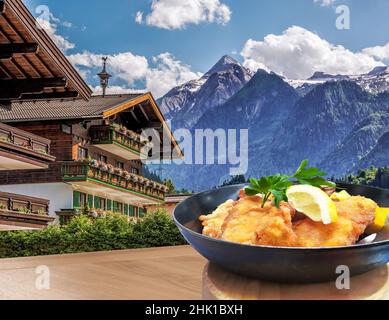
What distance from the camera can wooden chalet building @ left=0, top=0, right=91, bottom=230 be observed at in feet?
26.8

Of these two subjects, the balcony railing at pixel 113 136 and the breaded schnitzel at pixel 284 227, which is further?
the balcony railing at pixel 113 136

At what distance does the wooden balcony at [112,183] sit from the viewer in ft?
45.8

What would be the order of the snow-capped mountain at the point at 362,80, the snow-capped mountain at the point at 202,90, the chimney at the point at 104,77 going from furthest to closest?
1. the snow-capped mountain at the point at 362,80
2. the snow-capped mountain at the point at 202,90
3. the chimney at the point at 104,77

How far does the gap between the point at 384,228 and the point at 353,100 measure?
78.5m

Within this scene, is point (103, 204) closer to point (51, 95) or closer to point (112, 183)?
A: point (112, 183)

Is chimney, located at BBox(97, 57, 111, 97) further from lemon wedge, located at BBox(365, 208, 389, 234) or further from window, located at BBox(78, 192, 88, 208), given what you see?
lemon wedge, located at BBox(365, 208, 389, 234)

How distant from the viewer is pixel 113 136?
51.3 feet

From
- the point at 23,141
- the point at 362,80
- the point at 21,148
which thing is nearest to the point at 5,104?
the point at 23,141

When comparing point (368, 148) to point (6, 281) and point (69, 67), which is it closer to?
point (69, 67)

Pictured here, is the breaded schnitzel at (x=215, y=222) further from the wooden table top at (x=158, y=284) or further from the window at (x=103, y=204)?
the window at (x=103, y=204)

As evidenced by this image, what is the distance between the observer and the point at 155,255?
1.17 meters

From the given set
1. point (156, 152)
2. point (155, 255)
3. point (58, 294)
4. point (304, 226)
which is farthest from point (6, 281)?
point (156, 152)

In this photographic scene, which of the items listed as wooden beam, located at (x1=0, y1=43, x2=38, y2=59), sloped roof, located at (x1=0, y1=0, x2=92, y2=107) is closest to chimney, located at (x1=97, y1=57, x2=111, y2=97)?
sloped roof, located at (x1=0, y1=0, x2=92, y2=107)

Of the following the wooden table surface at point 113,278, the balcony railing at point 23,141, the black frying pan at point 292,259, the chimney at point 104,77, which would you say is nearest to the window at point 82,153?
the balcony railing at point 23,141
